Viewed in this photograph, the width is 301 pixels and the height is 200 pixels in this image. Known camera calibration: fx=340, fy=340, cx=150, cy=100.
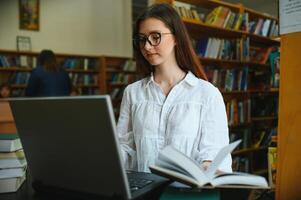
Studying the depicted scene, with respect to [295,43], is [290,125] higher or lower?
lower

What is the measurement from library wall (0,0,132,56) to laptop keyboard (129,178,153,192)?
4.86m

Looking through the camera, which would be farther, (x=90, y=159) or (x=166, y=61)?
(x=166, y=61)

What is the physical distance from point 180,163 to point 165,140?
0.43 m

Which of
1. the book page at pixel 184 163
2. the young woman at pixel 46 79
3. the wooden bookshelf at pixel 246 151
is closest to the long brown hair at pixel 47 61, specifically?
the young woman at pixel 46 79

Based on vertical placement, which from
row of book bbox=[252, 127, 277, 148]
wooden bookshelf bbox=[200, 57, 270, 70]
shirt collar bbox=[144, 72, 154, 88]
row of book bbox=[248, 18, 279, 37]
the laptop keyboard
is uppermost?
→ row of book bbox=[248, 18, 279, 37]

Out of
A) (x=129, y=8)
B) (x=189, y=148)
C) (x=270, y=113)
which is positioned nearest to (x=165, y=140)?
(x=189, y=148)

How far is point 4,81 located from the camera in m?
5.05

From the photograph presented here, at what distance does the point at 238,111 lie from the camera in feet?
12.5

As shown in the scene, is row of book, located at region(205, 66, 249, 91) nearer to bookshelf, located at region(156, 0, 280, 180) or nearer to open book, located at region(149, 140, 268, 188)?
bookshelf, located at region(156, 0, 280, 180)

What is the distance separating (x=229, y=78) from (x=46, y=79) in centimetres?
206

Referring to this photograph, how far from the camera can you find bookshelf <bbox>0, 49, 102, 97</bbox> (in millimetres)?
5000

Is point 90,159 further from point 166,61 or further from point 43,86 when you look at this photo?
point 43,86

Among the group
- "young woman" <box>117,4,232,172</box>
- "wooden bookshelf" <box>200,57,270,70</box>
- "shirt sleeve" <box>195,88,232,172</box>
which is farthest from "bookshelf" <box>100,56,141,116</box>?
"shirt sleeve" <box>195,88,232,172</box>

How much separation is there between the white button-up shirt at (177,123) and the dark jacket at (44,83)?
9.27 feet
